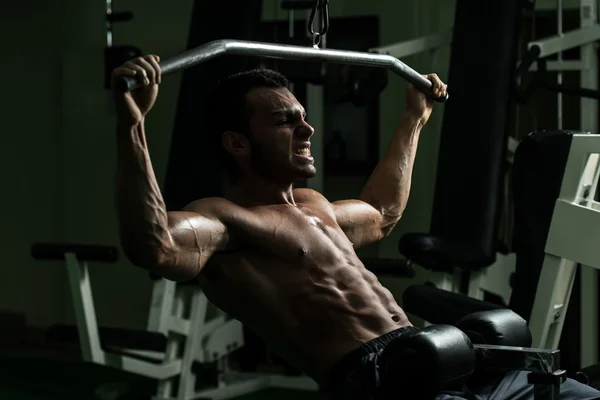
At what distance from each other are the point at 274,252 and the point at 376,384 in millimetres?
314

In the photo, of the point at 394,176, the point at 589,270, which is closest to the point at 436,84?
the point at 394,176

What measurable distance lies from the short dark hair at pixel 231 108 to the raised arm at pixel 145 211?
0.24m

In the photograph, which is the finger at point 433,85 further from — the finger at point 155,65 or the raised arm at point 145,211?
the finger at point 155,65

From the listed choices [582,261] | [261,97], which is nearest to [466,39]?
[582,261]

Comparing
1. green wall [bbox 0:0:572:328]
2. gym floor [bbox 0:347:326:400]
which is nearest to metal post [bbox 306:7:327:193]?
green wall [bbox 0:0:572:328]

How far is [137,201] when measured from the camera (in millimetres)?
1607

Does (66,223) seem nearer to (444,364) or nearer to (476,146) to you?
(476,146)

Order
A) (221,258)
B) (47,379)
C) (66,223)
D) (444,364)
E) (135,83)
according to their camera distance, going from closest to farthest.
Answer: (135,83)
(444,364)
(221,258)
(47,379)
(66,223)

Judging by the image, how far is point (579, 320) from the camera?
4102 millimetres

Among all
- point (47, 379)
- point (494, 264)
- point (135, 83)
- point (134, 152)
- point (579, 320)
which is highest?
point (135, 83)

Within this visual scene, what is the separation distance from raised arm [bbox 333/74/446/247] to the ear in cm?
31

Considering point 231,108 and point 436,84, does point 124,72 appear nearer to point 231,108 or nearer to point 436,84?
point 231,108

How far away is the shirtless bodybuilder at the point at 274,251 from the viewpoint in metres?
1.77

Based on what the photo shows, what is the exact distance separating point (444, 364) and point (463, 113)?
2088 millimetres
